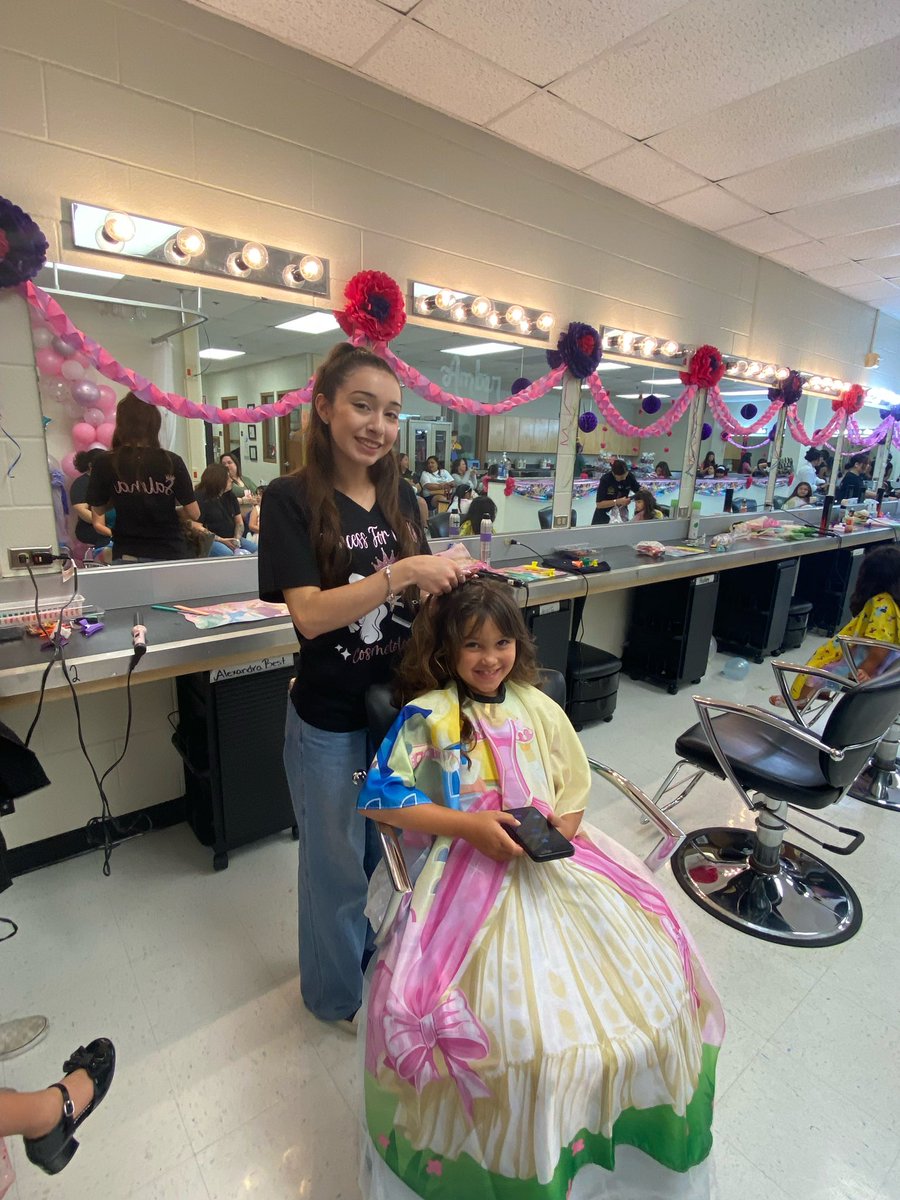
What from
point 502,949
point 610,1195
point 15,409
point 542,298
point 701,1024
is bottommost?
point 610,1195

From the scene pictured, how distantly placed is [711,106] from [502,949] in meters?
3.13

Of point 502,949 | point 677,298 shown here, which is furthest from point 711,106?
point 502,949

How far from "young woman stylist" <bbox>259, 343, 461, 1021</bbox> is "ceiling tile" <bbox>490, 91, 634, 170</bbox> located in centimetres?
211

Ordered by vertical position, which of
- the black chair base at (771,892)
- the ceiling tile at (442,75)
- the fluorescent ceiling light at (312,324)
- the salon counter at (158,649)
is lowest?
the black chair base at (771,892)

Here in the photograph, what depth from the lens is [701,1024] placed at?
3.55 feet

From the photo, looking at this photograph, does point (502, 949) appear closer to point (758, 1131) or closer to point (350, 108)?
point (758, 1131)

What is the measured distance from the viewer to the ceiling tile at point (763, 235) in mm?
3750

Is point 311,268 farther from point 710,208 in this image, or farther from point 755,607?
point 755,607

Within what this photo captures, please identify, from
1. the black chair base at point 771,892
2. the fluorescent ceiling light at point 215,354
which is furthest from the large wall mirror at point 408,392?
the black chair base at point 771,892

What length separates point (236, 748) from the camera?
202cm

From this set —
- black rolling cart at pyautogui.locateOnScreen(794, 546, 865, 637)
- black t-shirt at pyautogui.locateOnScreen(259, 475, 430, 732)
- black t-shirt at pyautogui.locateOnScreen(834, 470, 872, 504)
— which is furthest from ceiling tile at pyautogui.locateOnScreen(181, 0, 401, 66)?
black t-shirt at pyautogui.locateOnScreen(834, 470, 872, 504)

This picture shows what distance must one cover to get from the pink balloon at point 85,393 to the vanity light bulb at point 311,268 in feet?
2.80

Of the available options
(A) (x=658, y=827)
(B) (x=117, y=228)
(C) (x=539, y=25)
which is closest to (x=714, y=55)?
(C) (x=539, y=25)

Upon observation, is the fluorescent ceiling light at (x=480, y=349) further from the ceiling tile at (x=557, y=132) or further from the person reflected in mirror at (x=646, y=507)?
the person reflected in mirror at (x=646, y=507)
